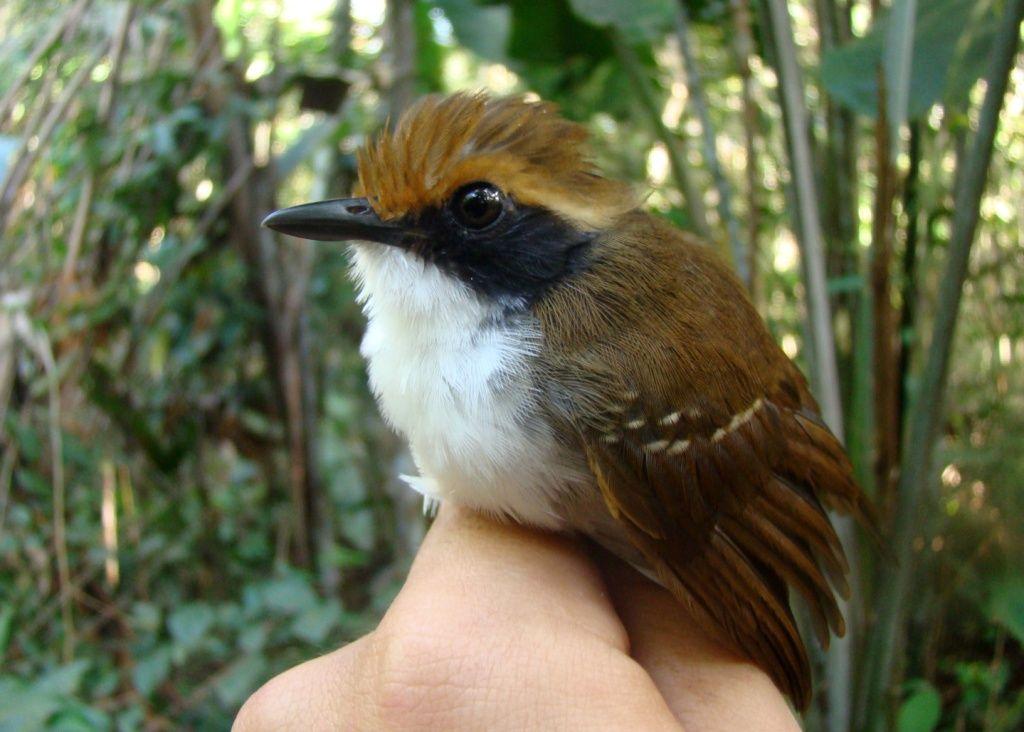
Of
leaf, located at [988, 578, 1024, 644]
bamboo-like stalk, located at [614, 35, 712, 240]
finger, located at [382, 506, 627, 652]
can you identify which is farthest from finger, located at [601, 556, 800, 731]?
leaf, located at [988, 578, 1024, 644]

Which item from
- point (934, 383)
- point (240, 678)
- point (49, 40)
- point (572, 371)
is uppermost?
point (49, 40)

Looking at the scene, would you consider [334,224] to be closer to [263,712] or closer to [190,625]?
[263,712]

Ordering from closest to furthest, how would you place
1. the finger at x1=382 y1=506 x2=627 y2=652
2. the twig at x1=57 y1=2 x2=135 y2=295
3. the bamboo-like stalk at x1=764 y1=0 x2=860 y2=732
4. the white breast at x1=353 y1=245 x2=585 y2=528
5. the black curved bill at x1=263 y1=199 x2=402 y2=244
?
the finger at x1=382 y1=506 x2=627 y2=652 < the white breast at x1=353 y1=245 x2=585 y2=528 < the black curved bill at x1=263 y1=199 x2=402 y2=244 < the bamboo-like stalk at x1=764 y1=0 x2=860 y2=732 < the twig at x1=57 y1=2 x2=135 y2=295

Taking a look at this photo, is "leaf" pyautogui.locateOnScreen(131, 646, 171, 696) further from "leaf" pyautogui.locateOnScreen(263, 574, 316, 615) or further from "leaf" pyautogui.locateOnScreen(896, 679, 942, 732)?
"leaf" pyautogui.locateOnScreen(896, 679, 942, 732)

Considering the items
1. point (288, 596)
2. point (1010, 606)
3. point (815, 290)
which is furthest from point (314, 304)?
point (1010, 606)

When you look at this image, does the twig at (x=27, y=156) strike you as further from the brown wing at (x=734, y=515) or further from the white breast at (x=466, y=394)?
the brown wing at (x=734, y=515)

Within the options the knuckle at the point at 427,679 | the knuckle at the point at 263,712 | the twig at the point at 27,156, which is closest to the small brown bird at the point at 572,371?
the knuckle at the point at 427,679

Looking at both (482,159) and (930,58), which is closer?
(482,159)

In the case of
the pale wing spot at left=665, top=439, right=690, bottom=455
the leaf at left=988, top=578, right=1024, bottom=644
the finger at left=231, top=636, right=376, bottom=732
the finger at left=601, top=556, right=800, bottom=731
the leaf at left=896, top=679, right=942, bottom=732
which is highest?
the pale wing spot at left=665, top=439, right=690, bottom=455
